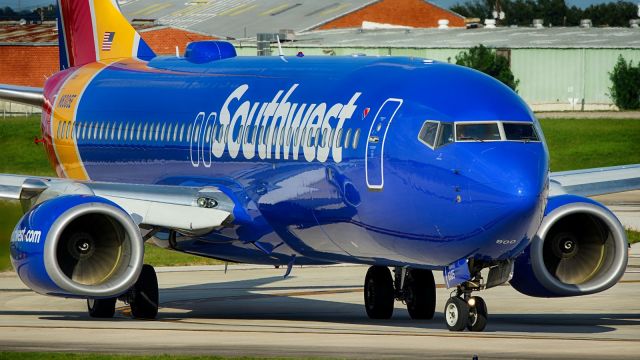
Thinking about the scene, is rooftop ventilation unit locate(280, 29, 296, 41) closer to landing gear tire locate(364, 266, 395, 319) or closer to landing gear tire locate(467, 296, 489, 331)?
landing gear tire locate(364, 266, 395, 319)

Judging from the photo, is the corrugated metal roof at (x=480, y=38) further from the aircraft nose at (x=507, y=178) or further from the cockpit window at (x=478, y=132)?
the aircraft nose at (x=507, y=178)

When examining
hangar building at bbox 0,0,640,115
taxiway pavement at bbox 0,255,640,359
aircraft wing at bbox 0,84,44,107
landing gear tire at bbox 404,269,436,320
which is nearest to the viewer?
taxiway pavement at bbox 0,255,640,359

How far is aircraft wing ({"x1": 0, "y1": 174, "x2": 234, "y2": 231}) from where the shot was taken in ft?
87.9

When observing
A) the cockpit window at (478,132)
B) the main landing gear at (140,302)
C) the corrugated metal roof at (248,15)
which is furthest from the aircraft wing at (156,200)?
the corrugated metal roof at (248,15)

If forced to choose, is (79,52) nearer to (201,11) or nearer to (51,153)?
(51,153)

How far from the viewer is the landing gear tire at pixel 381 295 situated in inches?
1134

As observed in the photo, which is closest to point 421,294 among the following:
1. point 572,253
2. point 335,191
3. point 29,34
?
point 572,253

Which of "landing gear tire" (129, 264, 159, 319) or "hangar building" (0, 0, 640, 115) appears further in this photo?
"hangar building" (0, 0, 640, 115)

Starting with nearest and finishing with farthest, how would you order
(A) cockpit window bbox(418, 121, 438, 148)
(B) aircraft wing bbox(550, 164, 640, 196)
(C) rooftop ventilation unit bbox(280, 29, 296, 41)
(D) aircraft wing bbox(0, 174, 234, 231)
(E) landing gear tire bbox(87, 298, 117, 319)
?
(A) cockpit window bbox(418, 121, 438, 148) < (D) aircraft wing bbox(0, 174, 234, 231) < (B) aircraft wing bbox(550, 164, 640, 196) < (E) landing gear tire bbox(87, 298, 117, 319) < (C) rooftop ventilation unit bbox(280, 29, 296, 41)

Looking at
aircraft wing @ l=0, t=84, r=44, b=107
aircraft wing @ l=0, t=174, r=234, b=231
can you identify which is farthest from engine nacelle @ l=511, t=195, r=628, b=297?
aircraft wing @ l=0, t=84, r=44, b=107

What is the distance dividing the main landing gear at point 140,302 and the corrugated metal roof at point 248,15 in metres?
86.6

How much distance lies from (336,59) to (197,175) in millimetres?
3721

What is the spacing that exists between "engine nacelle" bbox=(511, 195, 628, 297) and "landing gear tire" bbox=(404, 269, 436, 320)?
2.85m

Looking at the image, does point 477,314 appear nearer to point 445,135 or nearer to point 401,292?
point 445,135
